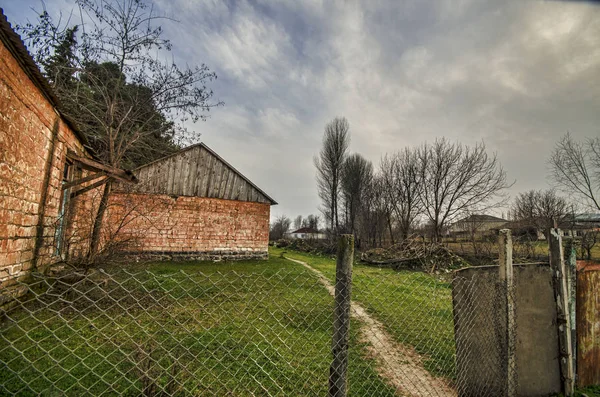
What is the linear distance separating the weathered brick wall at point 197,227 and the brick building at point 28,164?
6.29 m

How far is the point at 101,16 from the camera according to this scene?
8.37 m

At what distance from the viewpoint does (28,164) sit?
5.44 m

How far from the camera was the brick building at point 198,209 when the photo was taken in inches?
544

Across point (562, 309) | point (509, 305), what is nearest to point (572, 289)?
point (562, 309)

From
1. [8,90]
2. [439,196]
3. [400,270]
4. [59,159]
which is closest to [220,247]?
[59,159]

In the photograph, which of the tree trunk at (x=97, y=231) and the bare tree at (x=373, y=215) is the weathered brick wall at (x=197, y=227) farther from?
the bare tree at (x=373, y=215)

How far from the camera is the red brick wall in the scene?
4605mm

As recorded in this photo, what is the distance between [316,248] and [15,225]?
23669 millimetres

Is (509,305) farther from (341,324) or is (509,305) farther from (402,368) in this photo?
(341,324)

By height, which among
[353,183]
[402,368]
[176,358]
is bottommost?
[402,368]

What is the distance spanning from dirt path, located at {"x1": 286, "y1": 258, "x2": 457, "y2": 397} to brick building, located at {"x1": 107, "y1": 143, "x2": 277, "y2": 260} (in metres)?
10.7

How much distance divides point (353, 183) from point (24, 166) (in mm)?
30968

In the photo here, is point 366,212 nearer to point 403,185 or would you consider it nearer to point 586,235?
point 403,185

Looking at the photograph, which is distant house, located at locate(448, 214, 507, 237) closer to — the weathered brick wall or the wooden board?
the weathered brick wall
